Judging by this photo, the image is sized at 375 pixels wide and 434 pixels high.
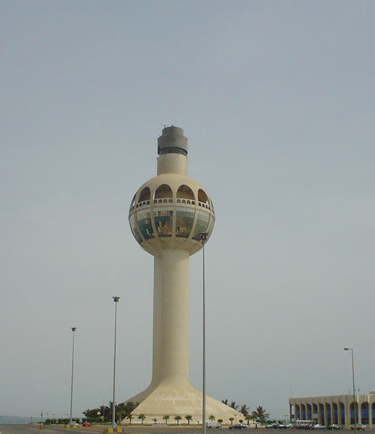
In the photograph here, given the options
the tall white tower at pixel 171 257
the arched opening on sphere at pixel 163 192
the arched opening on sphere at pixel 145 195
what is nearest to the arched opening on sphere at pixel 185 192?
the tall white tower at pixel 171 257

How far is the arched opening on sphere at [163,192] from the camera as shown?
8484 centimetres

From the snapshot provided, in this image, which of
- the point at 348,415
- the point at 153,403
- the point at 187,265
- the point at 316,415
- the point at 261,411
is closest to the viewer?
the point at 153,403

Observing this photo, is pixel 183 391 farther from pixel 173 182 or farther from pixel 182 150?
pixel 182 150

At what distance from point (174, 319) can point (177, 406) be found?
481 inches

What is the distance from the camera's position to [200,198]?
3450 inches

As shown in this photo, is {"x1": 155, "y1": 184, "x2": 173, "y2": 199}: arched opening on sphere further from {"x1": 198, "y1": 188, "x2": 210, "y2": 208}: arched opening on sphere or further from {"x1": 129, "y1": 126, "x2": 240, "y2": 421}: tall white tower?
{"x1": 198, "y1": 188, "x2": 210, "y2": 208}: arched opening on sphere

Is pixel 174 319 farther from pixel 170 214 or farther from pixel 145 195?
pixel 145 195

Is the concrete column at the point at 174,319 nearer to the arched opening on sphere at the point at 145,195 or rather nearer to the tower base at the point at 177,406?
the tower base at the point at 177,406

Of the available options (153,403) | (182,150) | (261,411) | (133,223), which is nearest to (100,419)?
(153,403)

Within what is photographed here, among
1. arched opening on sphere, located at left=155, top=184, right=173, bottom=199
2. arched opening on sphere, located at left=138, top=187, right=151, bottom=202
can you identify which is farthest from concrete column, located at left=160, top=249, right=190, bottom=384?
arched opening on sphere, located at left=138, top=187, right=151, bottom=202

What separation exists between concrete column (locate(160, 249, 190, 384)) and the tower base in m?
2.00

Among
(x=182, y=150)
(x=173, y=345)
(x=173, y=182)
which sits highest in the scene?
(x=182, y=150)

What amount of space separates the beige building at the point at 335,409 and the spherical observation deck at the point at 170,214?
1698 inches

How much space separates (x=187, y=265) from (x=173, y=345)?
1196 centimetres
